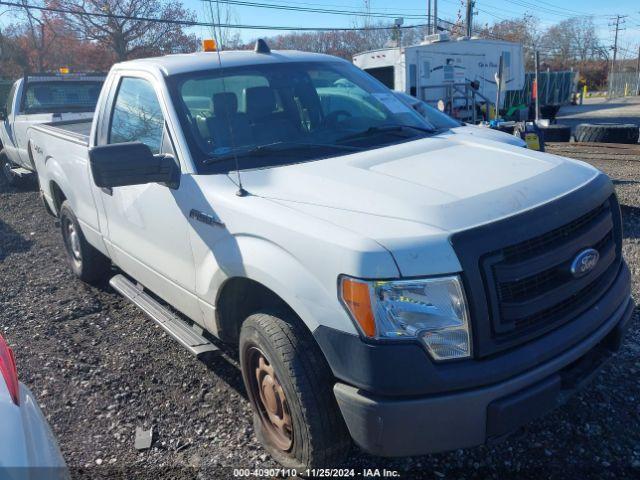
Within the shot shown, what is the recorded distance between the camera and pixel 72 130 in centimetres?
609

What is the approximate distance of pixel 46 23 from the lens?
30.9 meters

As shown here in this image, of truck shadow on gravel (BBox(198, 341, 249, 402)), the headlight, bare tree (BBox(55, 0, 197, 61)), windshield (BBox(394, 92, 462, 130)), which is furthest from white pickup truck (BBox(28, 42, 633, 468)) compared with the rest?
bare tree (BBox(55, 0, 197, 61))

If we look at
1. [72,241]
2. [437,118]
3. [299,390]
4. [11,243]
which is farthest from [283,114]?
[11,243]

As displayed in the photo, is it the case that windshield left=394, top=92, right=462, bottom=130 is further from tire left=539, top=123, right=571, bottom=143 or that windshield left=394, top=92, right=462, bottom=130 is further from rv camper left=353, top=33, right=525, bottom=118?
rv camper left=353, top=33, right=525, bottom=118

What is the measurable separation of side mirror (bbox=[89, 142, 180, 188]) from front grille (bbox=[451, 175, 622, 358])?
1.65 m

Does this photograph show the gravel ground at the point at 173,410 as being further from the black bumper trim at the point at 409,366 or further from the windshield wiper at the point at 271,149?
the windshield wiper at the point at 271,149

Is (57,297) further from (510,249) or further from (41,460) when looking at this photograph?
(510,249)

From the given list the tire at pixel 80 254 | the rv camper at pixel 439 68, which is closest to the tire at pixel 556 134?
the rv camper at pixel 439 68

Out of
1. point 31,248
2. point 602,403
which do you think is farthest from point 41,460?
point 31,248

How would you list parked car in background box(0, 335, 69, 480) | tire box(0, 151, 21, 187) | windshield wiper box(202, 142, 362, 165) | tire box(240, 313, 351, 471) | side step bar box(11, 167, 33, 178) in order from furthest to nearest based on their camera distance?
tire box(0, 151, 21, 187)
side step bar box(11, 167, 33, 178)
windshield wiper box(202, 142, 362, 165)
tire box(240, 313, 351, 471)
parked car in background box(0, 335, 69, 480)

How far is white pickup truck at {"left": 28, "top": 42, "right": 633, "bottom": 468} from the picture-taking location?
2051 millimetres

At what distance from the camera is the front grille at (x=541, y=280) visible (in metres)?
2.11

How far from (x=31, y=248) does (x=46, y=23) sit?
96.5 feet

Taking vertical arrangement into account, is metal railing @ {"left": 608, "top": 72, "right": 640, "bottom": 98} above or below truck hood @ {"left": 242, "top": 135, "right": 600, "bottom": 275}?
below
